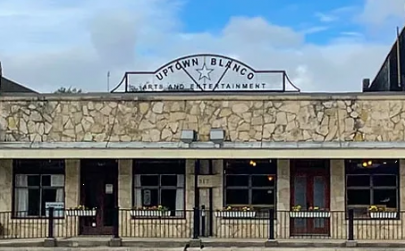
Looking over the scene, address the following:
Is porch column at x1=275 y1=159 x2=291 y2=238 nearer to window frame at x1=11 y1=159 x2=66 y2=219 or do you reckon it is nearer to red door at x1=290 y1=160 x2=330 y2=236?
red door at x1=290 y1=160 x2=330 y2=236

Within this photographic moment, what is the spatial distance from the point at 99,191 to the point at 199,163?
9.89ft

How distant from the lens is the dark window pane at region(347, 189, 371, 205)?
19984 millimetres

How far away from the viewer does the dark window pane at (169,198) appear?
2039cm

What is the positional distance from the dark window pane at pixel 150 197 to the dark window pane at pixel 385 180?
6.07 meters

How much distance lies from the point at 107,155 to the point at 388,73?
36.6 feet

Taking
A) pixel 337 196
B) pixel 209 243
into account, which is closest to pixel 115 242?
pixel 209 243

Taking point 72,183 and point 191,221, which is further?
point 72,183

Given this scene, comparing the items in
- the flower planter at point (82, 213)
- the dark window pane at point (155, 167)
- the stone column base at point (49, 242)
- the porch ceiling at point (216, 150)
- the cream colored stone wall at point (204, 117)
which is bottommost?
the stone column base at point (49, 242)

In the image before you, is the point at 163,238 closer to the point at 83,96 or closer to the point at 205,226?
the point at 205,226

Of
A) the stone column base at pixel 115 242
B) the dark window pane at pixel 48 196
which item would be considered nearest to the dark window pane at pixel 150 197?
the stone column base at pixel 115 242

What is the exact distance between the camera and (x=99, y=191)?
68.1 ft

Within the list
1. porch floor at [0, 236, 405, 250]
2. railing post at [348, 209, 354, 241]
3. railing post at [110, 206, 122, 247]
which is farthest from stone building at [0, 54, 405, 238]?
railing post at [348, 209, 354, 241]

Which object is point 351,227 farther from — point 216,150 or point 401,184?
point 216,150

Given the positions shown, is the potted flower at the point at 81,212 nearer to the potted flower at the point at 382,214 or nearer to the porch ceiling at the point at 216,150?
the porch ceiling at the point at 216,150
